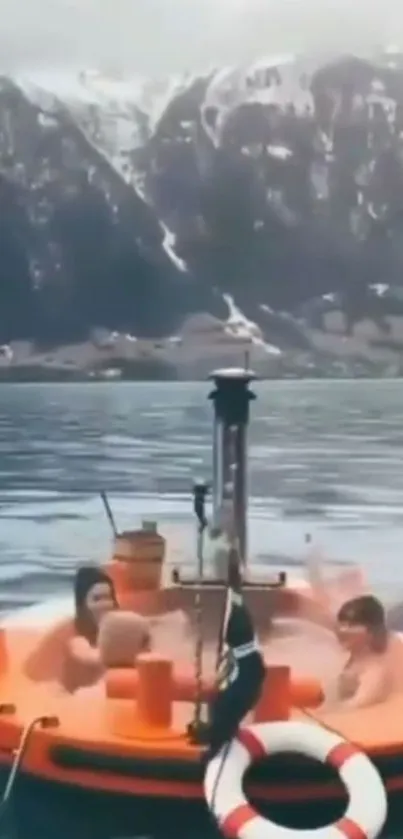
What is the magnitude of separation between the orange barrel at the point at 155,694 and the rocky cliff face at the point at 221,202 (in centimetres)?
45

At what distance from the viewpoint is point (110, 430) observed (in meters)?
1.90

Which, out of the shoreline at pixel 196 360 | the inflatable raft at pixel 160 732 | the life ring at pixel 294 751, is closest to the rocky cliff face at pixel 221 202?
the shoreline at pixel 196 360

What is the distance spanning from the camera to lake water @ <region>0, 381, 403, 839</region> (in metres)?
1.88

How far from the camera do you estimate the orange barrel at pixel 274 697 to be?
5.79 ft

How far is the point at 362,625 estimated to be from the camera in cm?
186

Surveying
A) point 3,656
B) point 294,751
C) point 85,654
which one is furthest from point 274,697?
point 3,656

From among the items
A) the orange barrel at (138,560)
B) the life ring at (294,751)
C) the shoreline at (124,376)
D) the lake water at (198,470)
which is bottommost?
the life ring at (294,751)

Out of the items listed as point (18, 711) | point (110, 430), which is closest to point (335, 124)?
point (110, 430)

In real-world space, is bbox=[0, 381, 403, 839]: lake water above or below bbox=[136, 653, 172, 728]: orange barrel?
above

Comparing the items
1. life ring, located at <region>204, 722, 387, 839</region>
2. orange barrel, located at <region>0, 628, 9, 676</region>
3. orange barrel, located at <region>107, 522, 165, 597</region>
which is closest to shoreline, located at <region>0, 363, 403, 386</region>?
orange barrel, located at <region>107, 522, 165, 597</region>

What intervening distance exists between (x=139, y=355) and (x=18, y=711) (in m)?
0.50

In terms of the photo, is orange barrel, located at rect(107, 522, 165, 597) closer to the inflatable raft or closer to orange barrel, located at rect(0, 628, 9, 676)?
the inflatable raft

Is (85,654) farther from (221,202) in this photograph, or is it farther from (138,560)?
(221,202)

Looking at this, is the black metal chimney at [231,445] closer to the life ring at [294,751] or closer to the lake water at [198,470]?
→ the lake water at [198,470]
